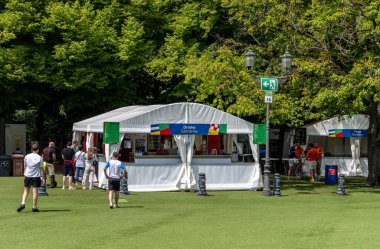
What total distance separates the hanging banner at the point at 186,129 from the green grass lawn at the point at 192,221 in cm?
262

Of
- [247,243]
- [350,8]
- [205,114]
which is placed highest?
[350,8]

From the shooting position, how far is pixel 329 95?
27.7 m

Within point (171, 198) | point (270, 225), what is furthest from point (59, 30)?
point (270, 225)

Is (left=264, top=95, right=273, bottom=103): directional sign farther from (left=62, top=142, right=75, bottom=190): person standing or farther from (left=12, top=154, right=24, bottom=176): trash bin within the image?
(left=12, top=154, right=24, bottom=176): trash bin

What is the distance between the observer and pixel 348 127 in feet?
131

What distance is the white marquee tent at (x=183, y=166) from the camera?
27.6 metres

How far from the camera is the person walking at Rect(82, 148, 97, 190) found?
27562 mm

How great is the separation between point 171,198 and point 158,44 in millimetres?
17795

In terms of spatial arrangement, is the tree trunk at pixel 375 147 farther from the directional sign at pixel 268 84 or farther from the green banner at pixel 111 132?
the green banner at pixel 111 132

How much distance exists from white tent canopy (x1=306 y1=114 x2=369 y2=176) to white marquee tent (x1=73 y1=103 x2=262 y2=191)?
11.2 m

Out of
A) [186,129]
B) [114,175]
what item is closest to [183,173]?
[186,129]

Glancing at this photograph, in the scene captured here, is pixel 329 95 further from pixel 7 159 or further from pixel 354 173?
pixel 7 159

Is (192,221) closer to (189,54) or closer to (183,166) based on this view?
(183,166)

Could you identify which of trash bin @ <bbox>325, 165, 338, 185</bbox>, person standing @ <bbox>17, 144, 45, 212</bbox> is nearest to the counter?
trash bin @ <bbox>325, 165, 338, 185</bbox>
